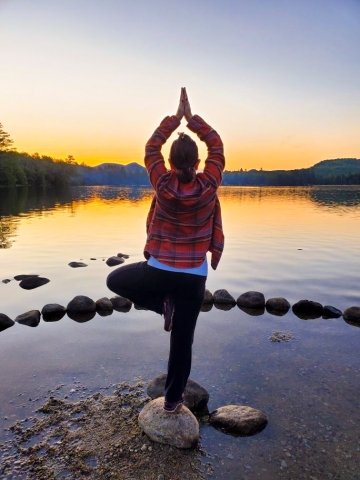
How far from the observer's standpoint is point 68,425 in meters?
Answer: 5.92

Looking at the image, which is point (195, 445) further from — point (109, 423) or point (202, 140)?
point (202, 140)

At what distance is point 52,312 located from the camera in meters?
11.5

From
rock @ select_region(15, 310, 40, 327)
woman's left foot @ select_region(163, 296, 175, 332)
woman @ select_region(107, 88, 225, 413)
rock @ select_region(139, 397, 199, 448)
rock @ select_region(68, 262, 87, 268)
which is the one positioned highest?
woman @ select_region(107, 88, 225, 413)

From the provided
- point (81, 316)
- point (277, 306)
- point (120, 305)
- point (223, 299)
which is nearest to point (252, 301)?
point (277, 306)

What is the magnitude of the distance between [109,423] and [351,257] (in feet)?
65.7

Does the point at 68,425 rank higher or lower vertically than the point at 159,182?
lower

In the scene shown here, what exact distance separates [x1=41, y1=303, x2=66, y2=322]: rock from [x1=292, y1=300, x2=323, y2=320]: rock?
7.52 meters

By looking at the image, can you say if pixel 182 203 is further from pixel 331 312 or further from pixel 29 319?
pixel 331 312

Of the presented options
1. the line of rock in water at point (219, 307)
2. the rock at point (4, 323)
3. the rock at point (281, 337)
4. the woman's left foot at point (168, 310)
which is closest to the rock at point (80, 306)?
the line of rock in water at point (219, 307)

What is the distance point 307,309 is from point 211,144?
358 inches

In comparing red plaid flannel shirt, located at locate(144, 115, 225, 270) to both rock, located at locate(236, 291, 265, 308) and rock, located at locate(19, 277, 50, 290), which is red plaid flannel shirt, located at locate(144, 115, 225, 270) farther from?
rock, located at locate(19, 277, 50, 290)

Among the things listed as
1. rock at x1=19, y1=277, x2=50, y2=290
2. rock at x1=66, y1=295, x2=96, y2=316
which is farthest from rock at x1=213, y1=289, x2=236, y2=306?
rock at x1=19, y1=277, x2=50, y2=290

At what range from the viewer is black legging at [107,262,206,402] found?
4844 mm

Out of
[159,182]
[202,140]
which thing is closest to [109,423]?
[159,182]
